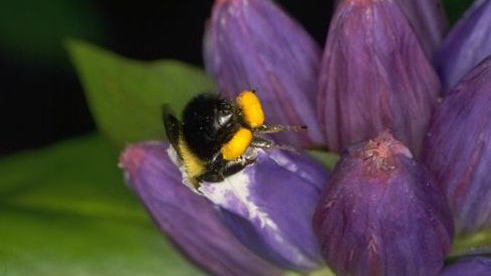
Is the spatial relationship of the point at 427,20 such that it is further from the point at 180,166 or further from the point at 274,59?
the point at 180,166

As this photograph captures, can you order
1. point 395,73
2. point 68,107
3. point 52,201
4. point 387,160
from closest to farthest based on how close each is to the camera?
1. point 387,160
2. point 395,73
3. point 52,201
4. point 68,107

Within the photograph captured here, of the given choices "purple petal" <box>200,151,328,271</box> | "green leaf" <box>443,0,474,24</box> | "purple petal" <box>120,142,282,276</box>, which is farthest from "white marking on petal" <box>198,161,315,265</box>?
"green leaf" <box>443,0,474,24</box>

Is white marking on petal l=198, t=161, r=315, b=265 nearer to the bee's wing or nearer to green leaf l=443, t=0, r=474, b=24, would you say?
the bee's wing

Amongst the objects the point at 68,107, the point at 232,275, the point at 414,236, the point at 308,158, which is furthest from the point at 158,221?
the point at 68,107

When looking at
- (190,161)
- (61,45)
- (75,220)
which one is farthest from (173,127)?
(61,45)

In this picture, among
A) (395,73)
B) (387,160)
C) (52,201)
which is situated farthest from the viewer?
(52,201)

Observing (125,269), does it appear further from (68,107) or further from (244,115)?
(68,107)

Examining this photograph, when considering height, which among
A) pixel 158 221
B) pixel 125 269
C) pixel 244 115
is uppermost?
pixel 244 115
